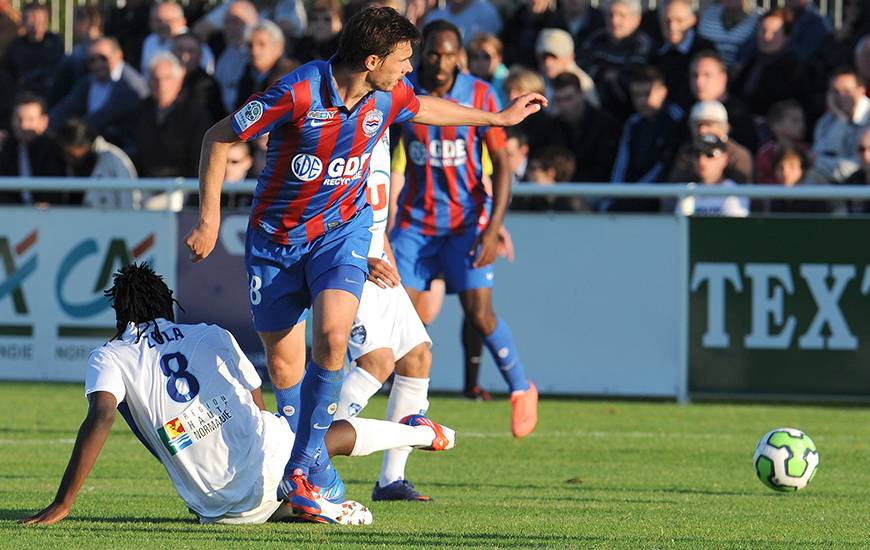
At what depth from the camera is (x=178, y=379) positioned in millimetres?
6305

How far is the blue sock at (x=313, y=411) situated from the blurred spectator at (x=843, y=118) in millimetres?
7403

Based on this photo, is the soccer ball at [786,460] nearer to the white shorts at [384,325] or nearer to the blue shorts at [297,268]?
→ the white shorts at [384,325]

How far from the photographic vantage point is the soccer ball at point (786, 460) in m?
7.70

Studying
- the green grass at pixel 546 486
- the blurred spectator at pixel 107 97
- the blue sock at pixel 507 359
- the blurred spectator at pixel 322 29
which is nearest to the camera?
the green grass at pixel 546 486

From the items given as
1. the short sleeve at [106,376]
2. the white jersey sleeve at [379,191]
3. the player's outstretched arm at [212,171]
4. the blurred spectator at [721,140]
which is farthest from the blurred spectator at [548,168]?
the short sleeve at [106,376]

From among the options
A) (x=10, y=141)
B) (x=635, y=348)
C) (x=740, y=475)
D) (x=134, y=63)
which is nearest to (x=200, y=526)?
(x=740, y=475)

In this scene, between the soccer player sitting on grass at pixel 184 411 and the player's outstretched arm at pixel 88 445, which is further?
the soccer player sitting on grass at pixel 184 411

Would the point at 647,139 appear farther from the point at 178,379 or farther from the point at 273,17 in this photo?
the point at 178,379

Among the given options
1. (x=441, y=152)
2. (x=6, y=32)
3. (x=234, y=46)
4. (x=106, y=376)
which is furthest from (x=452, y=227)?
(x=6, y=32)

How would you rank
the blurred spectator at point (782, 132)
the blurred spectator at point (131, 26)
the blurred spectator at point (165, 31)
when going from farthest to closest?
1. the blurred spectator at point (131, 26)
2. the blurred spectator at point (165, 31)
3. the blurred spectator at point (782, 132)

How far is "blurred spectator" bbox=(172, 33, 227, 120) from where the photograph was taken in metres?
15.2

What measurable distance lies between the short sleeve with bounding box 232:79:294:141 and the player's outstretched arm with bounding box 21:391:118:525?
1.19 m

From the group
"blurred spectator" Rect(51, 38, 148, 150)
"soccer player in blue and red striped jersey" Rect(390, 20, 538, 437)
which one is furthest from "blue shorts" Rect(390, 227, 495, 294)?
"blurred spectator" Rect(51, 38, 148, 150)

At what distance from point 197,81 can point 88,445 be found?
31.9 ft
